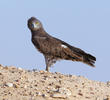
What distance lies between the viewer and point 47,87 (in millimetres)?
10242

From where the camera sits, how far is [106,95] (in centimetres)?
1038

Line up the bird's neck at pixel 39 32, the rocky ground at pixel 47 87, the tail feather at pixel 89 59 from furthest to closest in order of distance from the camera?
the bird's neck at pixel 39 32 < the tail feather at pixel 89 59 < the rocky ground at pixel 47 87

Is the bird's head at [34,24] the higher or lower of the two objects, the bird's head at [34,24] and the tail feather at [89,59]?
the higher

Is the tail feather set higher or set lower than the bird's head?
lower

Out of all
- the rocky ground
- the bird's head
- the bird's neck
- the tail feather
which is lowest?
the rocky ground

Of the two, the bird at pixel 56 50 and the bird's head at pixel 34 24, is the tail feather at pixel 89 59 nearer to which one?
the bird at pixel 56 50

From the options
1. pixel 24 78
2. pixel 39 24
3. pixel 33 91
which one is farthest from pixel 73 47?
pixel 33 91

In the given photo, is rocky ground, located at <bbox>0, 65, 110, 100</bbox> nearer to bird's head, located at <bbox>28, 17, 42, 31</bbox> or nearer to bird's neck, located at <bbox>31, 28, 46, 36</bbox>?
bird's neck, located at <bbox>31, 28, 46, 36</bbox>

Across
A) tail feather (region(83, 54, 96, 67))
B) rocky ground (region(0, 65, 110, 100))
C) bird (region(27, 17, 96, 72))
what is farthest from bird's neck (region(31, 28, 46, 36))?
rocky ground (region(0, 65, 110, 100))

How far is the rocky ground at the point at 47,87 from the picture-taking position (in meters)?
9.62

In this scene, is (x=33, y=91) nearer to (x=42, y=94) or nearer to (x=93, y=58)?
(x=42, y=94)

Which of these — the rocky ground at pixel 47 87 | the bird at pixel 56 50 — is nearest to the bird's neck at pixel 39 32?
the bird at pixel 56 50

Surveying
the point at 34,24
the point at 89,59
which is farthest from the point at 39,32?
the point at 89,59

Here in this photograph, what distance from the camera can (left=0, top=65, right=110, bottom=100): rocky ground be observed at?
31.6 ft
